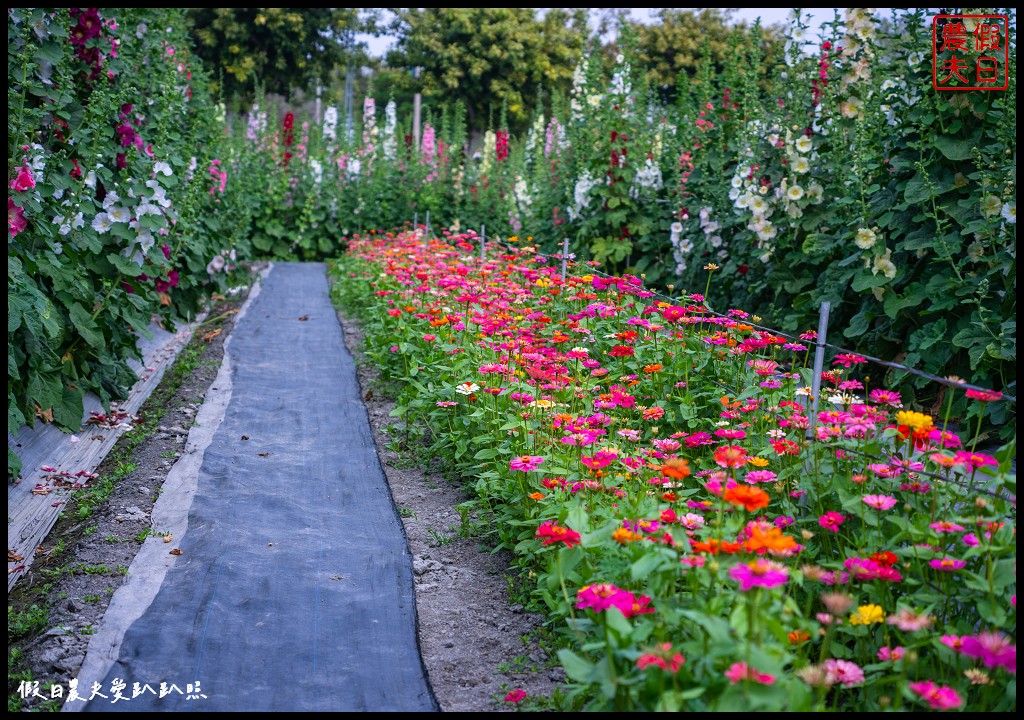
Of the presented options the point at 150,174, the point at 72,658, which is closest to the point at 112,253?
the point at 150,174

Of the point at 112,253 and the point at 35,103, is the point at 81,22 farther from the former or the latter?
the point at 112,253

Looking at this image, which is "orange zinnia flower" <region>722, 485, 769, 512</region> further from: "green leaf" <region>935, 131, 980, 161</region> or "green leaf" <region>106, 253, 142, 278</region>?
"green leaf" <region>106, 253, 142, 278</region>

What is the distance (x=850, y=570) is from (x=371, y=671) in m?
1.31

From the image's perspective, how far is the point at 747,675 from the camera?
1.58 m

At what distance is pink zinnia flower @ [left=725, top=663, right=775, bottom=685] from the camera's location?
1575mm

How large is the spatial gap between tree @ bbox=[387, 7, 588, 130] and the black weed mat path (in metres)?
20.0

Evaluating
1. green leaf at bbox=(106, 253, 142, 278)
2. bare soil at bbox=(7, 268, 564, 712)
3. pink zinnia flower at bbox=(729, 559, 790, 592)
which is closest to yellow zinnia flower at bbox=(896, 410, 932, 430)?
pink zinnia flower at bbox=(729, 559, 790, 592)

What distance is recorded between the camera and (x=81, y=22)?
4.62 m

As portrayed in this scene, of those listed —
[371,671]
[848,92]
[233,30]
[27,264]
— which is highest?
[233,30]

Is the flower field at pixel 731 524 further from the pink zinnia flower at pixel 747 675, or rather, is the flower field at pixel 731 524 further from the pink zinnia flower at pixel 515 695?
the pink zinnia flower at pixel 515 695

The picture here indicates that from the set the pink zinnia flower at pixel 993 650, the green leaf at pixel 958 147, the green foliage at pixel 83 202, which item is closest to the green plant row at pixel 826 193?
the green leaf at pixel 958 147

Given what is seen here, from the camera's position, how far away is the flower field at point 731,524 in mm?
1793

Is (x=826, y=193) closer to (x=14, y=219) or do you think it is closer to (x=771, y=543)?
(x=771, y=543)

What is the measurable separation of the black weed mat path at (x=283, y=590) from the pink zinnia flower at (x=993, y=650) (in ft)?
4.25
